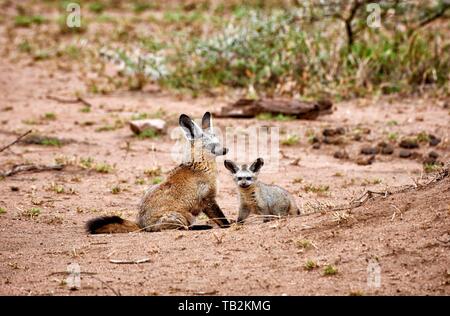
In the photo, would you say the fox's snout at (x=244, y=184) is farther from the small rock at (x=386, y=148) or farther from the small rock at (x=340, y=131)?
the small rock at (x=340, y=131)

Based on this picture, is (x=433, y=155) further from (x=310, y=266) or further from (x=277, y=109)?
(x=310, y=266)

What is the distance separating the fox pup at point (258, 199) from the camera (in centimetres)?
797

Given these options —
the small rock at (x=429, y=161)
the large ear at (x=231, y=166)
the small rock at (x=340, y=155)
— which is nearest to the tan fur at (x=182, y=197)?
the large ear at (x=231, y=166)

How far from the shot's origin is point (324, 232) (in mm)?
6395

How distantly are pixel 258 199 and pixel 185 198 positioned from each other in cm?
80

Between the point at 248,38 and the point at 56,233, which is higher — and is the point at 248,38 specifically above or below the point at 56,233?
above

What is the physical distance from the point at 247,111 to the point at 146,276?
720cm

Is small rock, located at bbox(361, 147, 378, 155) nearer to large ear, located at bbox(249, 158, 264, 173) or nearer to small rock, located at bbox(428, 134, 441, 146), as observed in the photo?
small rock, located at bbox(428, 134, 441, 146)

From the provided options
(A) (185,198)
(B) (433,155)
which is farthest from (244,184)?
(B) (433,155)

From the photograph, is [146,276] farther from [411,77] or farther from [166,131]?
[411,77]

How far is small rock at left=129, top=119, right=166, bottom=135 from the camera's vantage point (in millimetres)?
12180

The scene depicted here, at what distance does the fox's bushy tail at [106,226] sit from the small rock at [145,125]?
4.87 meters

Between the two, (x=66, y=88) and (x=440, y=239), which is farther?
(x=66, y=88)
